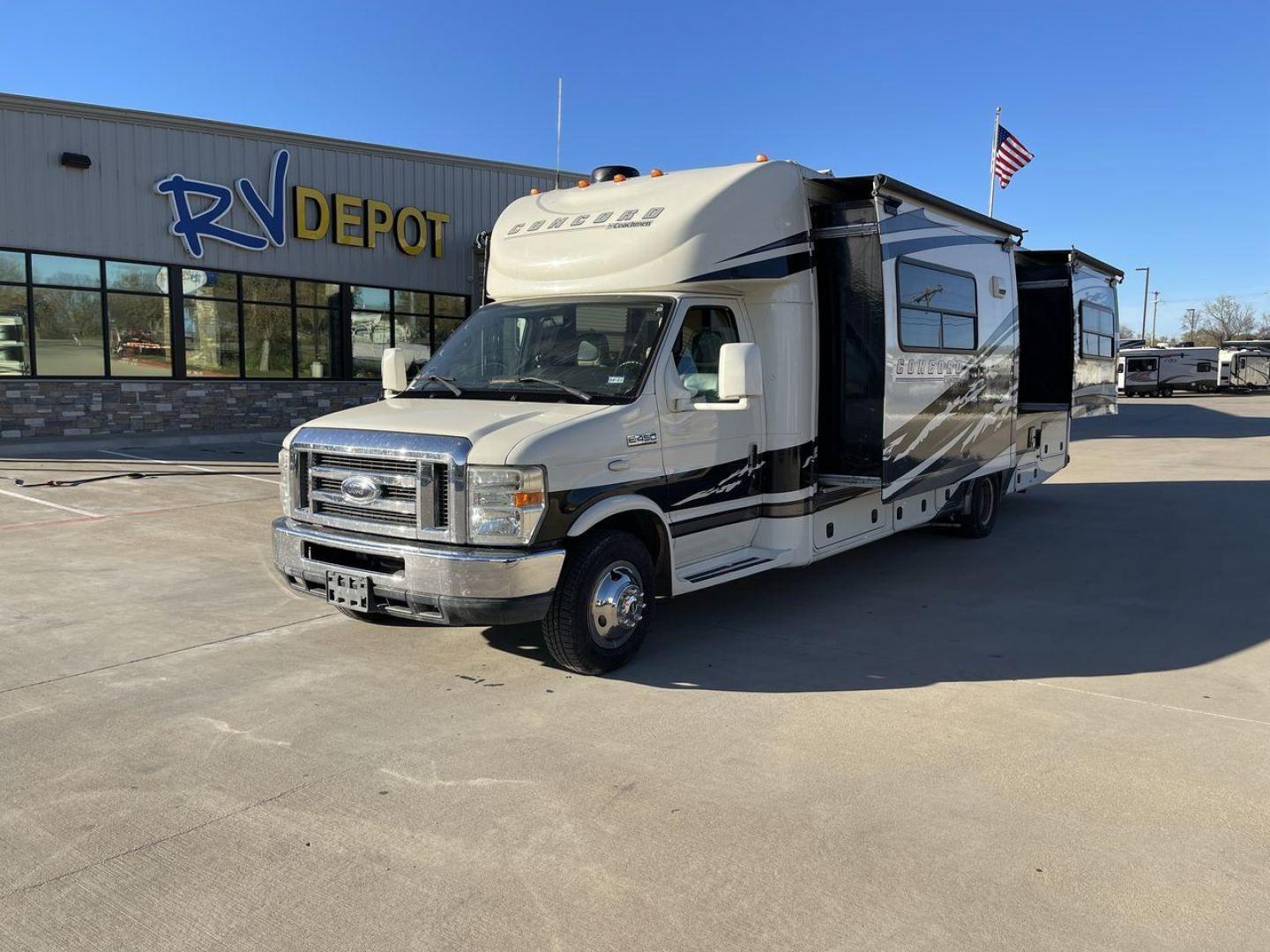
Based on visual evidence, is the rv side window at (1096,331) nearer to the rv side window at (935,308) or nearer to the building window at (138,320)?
the rv side window at (935,308)

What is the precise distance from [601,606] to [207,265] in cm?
1670

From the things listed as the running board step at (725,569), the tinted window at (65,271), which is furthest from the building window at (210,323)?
the running board step at (725,569)

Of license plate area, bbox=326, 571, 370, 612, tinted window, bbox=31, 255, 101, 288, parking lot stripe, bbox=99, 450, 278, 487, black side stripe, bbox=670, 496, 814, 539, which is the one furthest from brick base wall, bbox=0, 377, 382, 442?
black side stripe, bbox=670, 496, 814, 539

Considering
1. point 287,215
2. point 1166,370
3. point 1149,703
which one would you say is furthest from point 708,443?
point 1166,370

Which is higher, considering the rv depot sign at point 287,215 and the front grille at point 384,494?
the rv depot sign at point 287,215

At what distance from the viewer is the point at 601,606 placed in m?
5.66

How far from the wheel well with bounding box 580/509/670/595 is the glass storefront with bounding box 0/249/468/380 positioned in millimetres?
15845

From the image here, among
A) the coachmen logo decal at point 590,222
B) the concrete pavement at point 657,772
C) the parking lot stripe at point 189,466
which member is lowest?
the concrete pavement at point 657,772

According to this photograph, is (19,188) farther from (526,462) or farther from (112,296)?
(526,462)

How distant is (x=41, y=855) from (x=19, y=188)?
663 inches

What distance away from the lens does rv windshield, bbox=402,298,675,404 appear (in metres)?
5.95

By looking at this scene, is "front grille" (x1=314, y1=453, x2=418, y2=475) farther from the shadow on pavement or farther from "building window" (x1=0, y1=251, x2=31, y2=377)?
"building window" (x1=0, y1=251, x2=31, y2=377)

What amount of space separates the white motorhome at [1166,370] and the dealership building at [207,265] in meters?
39.6

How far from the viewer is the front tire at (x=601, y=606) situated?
18.0 feet
